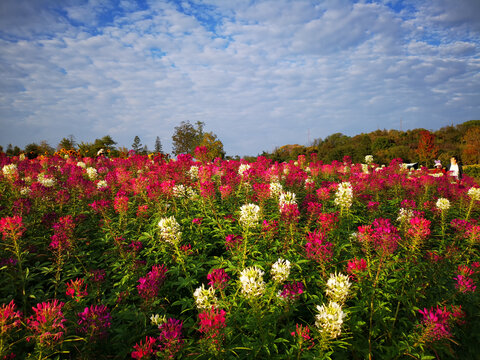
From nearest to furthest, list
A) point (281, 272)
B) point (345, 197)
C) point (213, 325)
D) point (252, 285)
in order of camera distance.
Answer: point (213, 325) → point (252, 285) → point (281, 272) → point (345, 197)

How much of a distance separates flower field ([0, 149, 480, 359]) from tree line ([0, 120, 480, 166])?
8.18 feet

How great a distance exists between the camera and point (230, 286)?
11.0 feet

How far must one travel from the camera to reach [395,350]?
244cm

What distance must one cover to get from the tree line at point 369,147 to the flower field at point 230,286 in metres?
2.49

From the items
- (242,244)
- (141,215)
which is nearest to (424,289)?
(242,244)

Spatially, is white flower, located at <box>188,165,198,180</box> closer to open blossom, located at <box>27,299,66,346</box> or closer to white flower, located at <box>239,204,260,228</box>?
white flower, located at <box>239,204,260,228</box>

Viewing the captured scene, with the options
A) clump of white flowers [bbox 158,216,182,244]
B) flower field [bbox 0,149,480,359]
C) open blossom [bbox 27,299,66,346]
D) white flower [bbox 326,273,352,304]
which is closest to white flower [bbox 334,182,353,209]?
flower field [bbox 0,149,480,359]

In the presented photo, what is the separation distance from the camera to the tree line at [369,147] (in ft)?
60.2

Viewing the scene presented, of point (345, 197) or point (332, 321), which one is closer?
point (332, 321)

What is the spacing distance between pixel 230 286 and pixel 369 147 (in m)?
32.8

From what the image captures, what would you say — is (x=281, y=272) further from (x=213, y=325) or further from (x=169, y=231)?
(x=169, y=231)

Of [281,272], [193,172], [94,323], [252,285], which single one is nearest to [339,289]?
[281,272]

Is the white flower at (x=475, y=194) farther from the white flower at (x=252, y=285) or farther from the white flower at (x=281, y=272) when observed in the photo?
the white flower at (x=252, y=285)

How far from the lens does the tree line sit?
18.4 m
